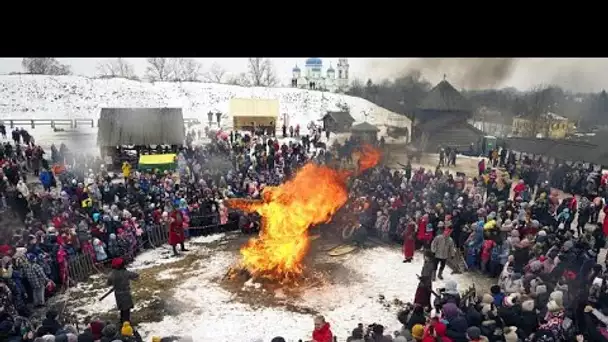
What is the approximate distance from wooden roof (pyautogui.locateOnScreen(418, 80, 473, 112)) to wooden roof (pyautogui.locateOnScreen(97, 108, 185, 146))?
19.2 m

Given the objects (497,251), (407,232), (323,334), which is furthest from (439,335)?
(407,232)

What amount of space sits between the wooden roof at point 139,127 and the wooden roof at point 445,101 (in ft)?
63.0

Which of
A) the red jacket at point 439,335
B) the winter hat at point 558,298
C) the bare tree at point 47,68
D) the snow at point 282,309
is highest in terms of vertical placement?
the bare tree at point 47,68

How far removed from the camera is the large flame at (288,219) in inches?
460

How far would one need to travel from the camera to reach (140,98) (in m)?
51.5

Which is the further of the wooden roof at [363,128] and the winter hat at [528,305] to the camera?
the wooden roof at [363,128]

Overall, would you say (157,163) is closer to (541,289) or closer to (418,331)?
(418,331)

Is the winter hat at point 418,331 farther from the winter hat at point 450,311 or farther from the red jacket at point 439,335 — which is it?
the winter hat at point 450,311

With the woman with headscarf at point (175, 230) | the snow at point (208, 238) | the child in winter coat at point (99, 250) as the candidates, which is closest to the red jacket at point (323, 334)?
the woman with headscarf at point (175, 230)

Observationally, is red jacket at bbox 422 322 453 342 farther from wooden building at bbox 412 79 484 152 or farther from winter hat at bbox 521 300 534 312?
wooden building at bbox 412 79 484 152

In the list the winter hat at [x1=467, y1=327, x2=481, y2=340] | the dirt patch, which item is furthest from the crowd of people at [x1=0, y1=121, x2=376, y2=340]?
the winter hat at [x1=467, y1=327, x2=481, y2=340]

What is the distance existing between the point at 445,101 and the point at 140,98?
33.2m
